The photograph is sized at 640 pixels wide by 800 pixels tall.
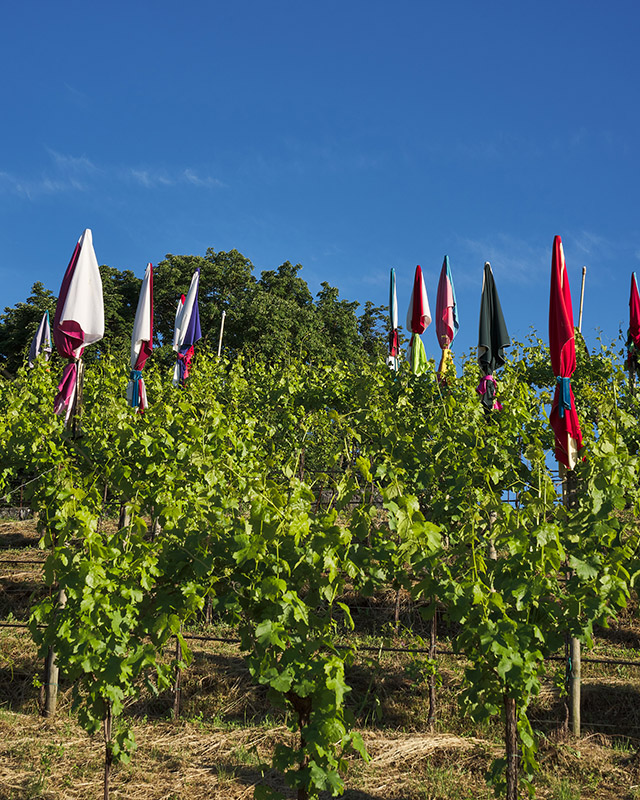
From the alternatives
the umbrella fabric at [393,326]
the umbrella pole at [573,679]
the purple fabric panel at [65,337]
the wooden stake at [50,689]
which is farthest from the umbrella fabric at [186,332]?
the umbrella pole at [573,679]

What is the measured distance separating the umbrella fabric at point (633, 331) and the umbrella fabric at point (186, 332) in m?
7.93

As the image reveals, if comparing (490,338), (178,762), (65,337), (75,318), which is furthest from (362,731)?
(75,318)

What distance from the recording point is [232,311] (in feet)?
72.5

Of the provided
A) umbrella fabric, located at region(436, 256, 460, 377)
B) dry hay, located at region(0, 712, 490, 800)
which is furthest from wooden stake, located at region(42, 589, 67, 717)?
umbrella fabric, located at region(436, 256, 460, 377)

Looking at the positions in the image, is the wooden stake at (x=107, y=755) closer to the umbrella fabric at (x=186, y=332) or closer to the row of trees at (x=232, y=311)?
the umbrella fabric at (x=186, y=332)

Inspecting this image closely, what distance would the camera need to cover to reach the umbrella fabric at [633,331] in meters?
12.0

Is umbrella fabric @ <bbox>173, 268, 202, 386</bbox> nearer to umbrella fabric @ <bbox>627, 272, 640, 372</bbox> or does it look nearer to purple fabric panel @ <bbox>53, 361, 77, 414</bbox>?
purple fabric panel @ <bbox>53, 361, 77, 414</bbox>

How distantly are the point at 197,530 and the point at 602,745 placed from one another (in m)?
4.57

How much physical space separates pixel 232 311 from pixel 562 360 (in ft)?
54.7

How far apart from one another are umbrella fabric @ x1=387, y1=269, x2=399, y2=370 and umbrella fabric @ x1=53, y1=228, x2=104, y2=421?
692 centimetres

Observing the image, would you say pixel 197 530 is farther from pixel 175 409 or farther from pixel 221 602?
pixel 175 409

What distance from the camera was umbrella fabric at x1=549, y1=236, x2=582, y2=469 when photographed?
5.98m

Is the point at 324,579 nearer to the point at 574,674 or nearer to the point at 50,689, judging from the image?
the point at 574,674

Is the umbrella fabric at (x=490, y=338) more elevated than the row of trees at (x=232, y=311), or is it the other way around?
the row of trees at (x=232, y=311)
